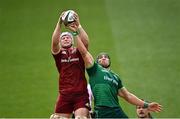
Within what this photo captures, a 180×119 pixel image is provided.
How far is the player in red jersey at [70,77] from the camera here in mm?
8531

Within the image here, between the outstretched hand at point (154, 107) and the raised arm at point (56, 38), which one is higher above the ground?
the raised arm at point (56, 38)

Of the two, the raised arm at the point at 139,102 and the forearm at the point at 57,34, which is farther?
the raised arm at the point at 139,102

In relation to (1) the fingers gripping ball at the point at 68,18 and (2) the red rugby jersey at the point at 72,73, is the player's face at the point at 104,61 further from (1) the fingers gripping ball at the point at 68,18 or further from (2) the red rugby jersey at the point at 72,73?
(1) the fingers gripping ball at the point at 68,18

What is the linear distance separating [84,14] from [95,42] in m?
1.47

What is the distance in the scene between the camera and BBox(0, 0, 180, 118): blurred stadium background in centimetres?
1226

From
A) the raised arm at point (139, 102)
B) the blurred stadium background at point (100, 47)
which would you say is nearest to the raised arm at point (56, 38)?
the raised arm at point (139, 102)

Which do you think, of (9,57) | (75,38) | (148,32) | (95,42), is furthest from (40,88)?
(75,38)

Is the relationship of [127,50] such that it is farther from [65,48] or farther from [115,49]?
[65,48]

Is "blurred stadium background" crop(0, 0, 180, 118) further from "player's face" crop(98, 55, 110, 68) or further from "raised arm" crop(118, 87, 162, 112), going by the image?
"player's face" crop(98, 55, 110, 68)

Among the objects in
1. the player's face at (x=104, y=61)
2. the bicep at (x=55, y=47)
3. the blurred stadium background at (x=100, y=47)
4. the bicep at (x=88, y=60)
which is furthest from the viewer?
the blurred stadium background at (x=100, y=47)

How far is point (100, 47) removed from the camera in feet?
46.7

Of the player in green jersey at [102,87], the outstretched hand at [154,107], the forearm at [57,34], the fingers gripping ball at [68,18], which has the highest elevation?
the fingers gripping ball at [68,18]

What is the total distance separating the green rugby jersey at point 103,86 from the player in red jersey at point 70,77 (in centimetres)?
15

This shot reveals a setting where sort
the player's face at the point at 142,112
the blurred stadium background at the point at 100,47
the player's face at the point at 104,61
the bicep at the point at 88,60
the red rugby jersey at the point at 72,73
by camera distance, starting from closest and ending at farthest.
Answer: the bicep at the point at 88,60, the red rugby jersey at the point at 72,73, the player's face at the point at 104,61, the player's face at the point at 142,112, the blurred stadium background at the point at 100,47
